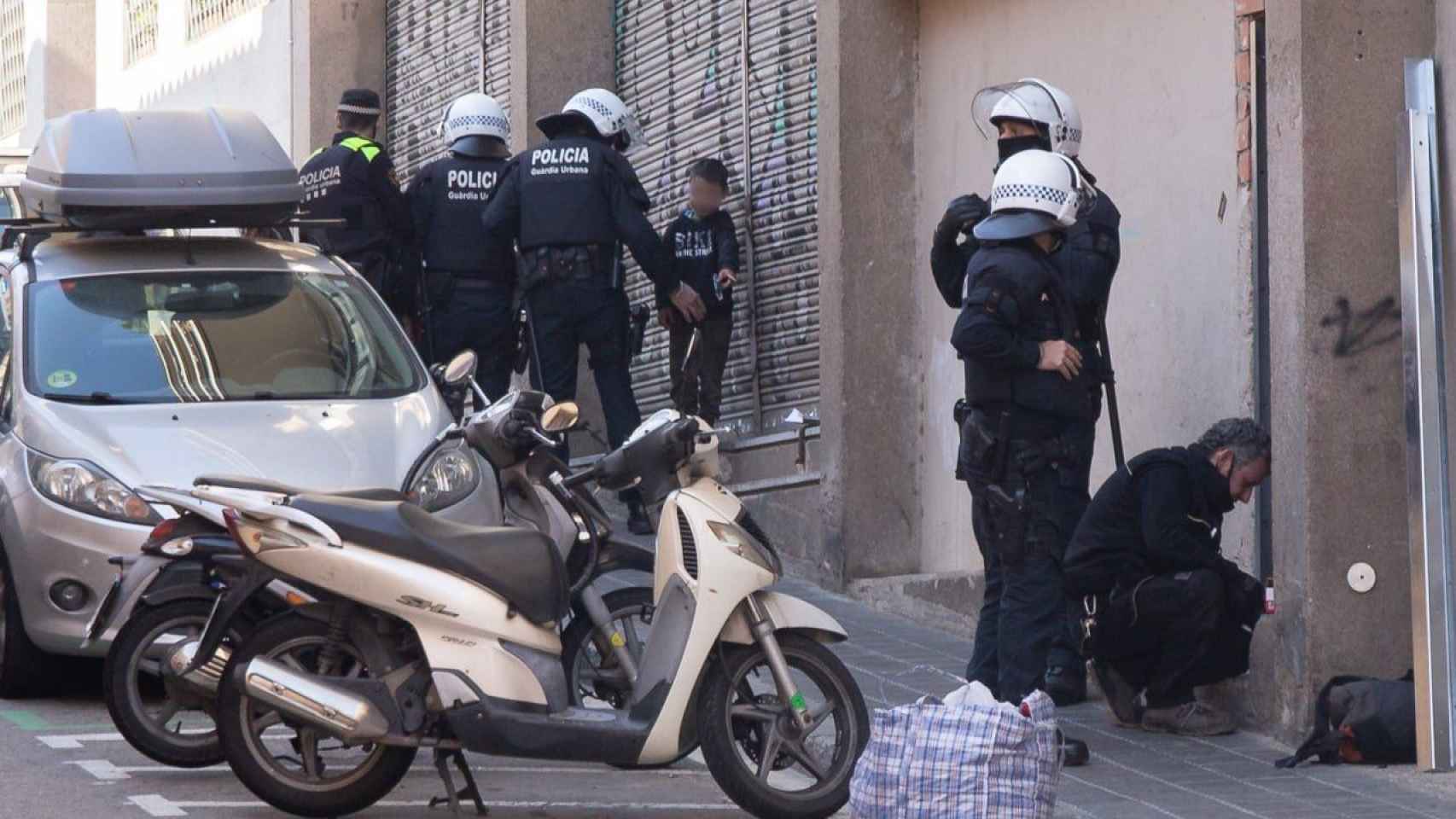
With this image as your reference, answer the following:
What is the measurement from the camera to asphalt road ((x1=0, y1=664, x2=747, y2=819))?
673 cm

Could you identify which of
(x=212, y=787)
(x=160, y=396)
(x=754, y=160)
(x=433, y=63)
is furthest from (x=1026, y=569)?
(x=433, y=63)

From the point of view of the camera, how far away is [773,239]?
1223cm

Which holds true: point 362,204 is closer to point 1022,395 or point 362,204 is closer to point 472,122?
point 472,122

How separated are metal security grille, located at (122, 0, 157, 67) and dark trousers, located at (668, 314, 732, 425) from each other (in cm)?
1364

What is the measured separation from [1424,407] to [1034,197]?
1353 millimetres

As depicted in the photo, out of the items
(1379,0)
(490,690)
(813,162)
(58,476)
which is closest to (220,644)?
(490,690)

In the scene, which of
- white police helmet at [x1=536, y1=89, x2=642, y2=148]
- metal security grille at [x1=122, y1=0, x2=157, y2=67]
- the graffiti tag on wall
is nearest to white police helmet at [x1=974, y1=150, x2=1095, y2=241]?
the graffiti tag on wall

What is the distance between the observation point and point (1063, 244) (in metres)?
7.79

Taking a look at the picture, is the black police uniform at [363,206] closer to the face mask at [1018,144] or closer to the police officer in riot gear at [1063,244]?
the police officer in riot gear at [1063,244]

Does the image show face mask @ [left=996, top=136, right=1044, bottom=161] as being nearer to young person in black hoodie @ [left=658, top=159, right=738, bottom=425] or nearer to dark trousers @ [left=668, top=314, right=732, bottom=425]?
young person in black hoodie @ [left=658, top=159, right=738, bottom=425]

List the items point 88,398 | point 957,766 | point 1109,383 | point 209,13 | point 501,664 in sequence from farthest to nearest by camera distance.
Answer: point 209,13, point 88,398, point 1109,383, point 501,664, point 957,766

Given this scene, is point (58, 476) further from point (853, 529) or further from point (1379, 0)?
point (1379, 0)

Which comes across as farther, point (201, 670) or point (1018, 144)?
point (1018, 144)

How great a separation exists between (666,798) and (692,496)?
1.13 m
